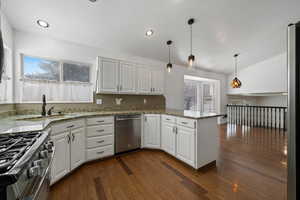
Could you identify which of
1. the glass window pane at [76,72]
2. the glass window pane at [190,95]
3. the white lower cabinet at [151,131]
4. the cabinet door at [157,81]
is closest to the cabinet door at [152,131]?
the white lower cabinet at [151,131]

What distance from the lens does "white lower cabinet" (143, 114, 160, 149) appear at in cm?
286

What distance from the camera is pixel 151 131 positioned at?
2.89m

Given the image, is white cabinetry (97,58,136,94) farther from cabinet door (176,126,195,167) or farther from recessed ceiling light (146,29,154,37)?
cabinet door (176,126,195,167)

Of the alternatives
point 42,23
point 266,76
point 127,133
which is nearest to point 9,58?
point 42,23

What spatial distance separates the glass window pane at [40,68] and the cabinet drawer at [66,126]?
3.92ft

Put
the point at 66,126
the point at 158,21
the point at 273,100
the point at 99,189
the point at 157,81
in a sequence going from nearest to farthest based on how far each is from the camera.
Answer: the point at 99,189
the point at 66,126
the point at 158,21
the point at 157,81
the point at 273,100

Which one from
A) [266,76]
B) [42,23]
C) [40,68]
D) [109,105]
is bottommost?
[109,105]

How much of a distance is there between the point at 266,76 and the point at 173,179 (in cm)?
551

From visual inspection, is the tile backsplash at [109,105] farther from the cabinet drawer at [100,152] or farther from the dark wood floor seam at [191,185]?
the dark wood floor seam at [191,185]

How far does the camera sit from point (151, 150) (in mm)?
2971

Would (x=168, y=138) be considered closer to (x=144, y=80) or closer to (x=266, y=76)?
(x=144, y=80)

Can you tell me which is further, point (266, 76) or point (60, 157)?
point (266, 76)

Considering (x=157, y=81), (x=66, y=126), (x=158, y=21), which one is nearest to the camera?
(x=66, y=126)

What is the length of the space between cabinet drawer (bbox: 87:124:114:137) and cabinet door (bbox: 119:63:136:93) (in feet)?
2.90
